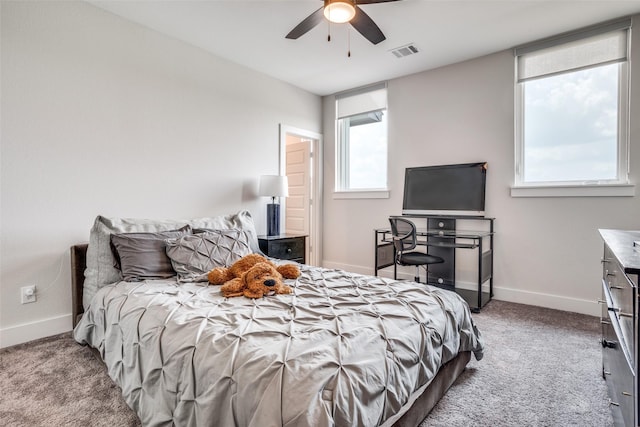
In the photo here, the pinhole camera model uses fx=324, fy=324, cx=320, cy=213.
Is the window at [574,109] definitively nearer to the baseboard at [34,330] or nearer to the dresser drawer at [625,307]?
the dresser drawer at [625,307]

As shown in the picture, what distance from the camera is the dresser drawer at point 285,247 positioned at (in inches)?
140

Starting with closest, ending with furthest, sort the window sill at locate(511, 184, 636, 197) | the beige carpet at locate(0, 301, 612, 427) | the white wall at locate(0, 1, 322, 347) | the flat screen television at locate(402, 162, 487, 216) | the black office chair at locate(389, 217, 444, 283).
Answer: the beige carpet at locate(0, 301, 612, 427)
the white wall at locate(0, 1, 322, 347)
the window sill at locate(511, 184, 636, 197)
the black office chair at locate(389, 217, 444, 283)
the flat screen television at locate(402, 162, 487, 216)

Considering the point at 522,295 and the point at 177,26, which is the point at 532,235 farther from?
the point at 177,26

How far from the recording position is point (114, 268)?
7.57 ft

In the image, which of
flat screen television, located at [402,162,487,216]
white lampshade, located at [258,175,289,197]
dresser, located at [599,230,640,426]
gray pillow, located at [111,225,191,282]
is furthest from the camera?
white lampshade, located at [258,175,289,197]

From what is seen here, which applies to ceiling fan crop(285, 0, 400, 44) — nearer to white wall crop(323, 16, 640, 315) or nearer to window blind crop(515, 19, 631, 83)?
white wall crop(323, 16, 640, 315)

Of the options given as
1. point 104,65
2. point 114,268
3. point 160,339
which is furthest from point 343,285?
point 104,65

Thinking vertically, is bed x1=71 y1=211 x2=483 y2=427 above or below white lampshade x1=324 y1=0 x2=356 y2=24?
below

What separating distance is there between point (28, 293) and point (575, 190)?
15.6ft

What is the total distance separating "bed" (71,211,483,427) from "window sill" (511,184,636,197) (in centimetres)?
203

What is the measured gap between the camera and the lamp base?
12.9 feet

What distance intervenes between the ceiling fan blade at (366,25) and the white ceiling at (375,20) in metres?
0.37

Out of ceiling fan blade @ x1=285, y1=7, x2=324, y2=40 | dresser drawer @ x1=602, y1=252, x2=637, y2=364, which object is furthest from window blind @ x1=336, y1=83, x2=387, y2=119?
dresser drawer @ x1=602, y1=252, x2=637, y2=364

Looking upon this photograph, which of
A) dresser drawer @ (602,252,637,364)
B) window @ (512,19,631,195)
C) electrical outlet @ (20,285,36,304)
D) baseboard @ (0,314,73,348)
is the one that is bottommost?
baseboard @ (0,314,73,348)
